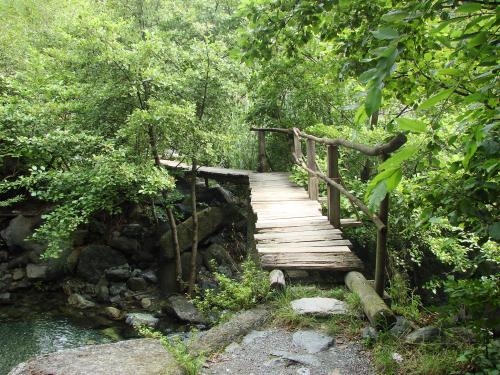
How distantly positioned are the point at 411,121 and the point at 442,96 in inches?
3.8

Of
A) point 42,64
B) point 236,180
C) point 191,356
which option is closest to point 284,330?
point 191,356

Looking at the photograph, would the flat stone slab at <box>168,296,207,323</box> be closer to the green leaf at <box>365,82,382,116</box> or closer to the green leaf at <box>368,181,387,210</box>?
the green leaf at <box>368,181,387,210</box>

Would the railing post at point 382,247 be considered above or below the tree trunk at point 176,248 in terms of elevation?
above

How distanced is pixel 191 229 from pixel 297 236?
461 cm

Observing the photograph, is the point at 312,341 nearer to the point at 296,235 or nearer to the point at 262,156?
the point at 296,235

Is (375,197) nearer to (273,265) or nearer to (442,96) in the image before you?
(442,96)

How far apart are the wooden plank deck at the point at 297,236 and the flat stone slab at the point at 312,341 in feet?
3.62

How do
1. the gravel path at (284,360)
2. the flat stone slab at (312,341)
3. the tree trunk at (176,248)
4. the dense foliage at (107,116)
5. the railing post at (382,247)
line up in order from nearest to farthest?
the gravel path at (284,360) → the flat stone slab at (312,341) → the railing post at (382,247) → the dense foliage at (107,116) → the tree trunk at (176,248)

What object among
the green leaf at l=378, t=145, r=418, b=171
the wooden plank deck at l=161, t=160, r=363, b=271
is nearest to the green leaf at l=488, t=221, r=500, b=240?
A: the green leaf at l=378, t=145, r=418, b=171

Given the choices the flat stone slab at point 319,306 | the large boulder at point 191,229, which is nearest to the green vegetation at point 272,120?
the flat stone slab at point 319,306

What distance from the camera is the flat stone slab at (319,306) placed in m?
3.45

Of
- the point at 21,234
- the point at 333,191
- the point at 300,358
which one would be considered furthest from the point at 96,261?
the point at 300,358

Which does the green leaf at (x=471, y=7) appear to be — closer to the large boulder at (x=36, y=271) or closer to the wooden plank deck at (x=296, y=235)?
the wooden plank deck at (x=296, y=235)

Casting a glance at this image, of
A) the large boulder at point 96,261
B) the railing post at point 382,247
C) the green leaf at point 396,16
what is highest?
the green leaf at point 396,16
